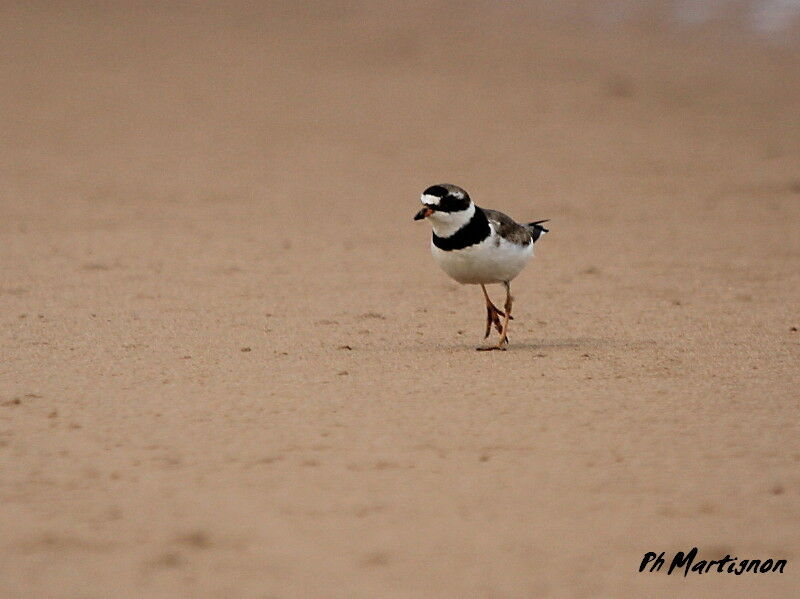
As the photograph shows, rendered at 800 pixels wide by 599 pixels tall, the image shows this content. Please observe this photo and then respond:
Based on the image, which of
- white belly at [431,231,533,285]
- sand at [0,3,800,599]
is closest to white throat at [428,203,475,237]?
white belly at [431,231,533,285]

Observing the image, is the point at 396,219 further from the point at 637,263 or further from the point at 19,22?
the point at 19,22

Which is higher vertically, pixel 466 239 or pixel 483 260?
pixel 466 239

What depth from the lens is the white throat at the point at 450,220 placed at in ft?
25.1

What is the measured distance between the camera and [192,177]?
1625cm

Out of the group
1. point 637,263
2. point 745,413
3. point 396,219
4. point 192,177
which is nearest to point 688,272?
point 637,263

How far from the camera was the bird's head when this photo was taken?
25.0 feet

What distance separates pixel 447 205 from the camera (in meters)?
7.61

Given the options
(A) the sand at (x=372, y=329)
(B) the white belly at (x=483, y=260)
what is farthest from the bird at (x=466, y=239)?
(A) the sand at (x=372, y=329)

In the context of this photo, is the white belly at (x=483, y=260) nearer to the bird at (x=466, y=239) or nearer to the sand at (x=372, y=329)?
the bird at (x=466, y=239)

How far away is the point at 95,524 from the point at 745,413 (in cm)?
318

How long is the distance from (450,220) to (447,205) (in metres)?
0.10

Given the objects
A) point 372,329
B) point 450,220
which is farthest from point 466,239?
point 372,329

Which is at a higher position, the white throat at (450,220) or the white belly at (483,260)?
the white throat at (450,220)

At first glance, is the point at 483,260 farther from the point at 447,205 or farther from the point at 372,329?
the point at 372,329
